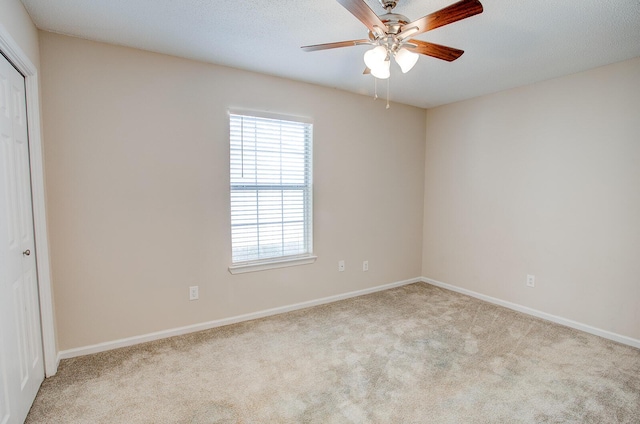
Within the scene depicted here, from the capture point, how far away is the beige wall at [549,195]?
270 centimetres

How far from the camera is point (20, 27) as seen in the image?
72.3 inches

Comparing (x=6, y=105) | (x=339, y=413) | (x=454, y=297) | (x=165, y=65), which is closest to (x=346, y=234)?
(x=454, y=297)

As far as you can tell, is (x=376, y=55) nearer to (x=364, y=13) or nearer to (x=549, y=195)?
(x=364, y=13)

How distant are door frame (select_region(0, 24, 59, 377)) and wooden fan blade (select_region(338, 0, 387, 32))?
1.93m

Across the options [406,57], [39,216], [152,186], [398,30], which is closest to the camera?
[398,30]

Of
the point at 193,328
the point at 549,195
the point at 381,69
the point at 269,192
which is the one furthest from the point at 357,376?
the point at 549,195

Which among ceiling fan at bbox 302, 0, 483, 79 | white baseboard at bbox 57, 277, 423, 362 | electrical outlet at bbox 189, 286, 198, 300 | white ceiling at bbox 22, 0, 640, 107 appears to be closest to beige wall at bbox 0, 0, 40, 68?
white ceiling at bbox 22, 0, 640, 107

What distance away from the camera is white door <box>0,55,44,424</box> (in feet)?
5.19

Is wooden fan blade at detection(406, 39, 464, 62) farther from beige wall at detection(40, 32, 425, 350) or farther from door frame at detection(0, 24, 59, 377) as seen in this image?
door frame at detection(0, 24, 59, 377)

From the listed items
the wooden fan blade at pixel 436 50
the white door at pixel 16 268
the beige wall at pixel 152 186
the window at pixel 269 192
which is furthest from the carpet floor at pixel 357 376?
the wooden fan blade at pixel 436 50

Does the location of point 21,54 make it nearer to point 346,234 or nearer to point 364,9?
point 364,9

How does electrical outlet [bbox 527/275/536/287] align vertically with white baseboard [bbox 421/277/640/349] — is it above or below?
above

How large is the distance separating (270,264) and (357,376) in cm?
141

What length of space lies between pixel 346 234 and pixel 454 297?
1505mm
